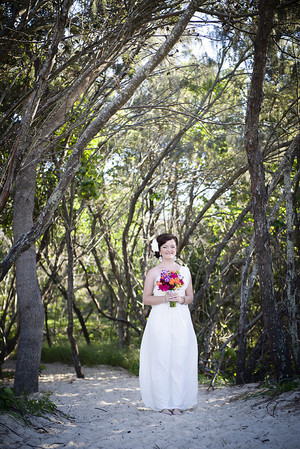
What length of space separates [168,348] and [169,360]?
14 centimetres

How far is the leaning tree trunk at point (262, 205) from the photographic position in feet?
15.6

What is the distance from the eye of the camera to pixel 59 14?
4.81 m

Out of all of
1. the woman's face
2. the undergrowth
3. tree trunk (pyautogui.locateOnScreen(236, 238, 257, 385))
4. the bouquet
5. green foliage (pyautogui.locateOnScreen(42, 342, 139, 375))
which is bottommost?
green foliage (pyautogui.locateOnScreen(42, 342, 139, 375))

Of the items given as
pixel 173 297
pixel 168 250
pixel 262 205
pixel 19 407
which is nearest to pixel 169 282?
pixel 173 297

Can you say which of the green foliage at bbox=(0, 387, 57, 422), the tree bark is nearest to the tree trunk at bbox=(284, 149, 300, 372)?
the tree bark

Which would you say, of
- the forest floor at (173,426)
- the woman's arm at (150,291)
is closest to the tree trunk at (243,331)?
the forest floor at (173,426)

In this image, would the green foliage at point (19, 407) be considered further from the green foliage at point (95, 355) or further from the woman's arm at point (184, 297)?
the green foliage at point (95, 355)

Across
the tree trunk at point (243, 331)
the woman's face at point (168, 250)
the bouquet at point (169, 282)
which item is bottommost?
the tree trunk at point (243, 331)

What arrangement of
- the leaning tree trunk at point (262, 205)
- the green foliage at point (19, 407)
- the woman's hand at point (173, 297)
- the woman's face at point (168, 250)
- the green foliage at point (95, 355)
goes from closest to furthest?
the green foliage at point (19, 407)
the leaning tree trunk at point (262, 205)
the woman's hand at point (173, 297)
the woman's face at point (168, 250)
the green foliage at point (95, 355)

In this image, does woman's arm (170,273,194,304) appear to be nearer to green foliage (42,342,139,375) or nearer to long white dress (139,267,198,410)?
long white dress (139,267,198,410)

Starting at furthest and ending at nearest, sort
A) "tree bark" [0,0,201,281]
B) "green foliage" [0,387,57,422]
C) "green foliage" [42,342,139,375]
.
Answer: "green foliage" [42,342,139,375]
"tree bark" [0,0,201,281]
"green foliage" [0,387,57,422]

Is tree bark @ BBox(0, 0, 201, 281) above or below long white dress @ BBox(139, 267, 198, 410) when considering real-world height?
above

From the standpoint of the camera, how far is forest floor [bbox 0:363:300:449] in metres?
3.32

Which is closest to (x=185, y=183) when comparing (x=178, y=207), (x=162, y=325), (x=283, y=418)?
(x=178, y=207)
